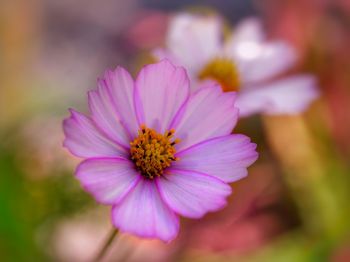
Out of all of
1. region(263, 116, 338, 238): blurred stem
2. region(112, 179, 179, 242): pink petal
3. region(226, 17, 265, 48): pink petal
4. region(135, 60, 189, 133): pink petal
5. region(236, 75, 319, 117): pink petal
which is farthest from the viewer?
region(263, 116, 338, 238): blurred stem

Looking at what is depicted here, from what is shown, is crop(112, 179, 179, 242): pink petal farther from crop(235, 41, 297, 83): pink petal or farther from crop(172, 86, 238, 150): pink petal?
crop(235, 41, 297, 83): pink petal

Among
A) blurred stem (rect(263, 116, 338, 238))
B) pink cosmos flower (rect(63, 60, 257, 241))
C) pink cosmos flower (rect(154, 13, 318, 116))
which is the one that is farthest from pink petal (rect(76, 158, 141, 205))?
blurred stem (rect(263, 116, 338, 238))

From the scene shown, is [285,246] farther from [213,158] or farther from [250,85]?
[213,158]

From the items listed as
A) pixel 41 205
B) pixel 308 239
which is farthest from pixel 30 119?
pixel 308 239

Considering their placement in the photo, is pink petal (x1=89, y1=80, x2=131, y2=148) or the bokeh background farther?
the bokeh background

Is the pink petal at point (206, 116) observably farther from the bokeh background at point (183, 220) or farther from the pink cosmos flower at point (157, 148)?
the bokeh background at point (183, 220)

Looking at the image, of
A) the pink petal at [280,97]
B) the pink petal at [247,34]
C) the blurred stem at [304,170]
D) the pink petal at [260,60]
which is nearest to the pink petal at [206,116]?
the pink petal at [280,97]
